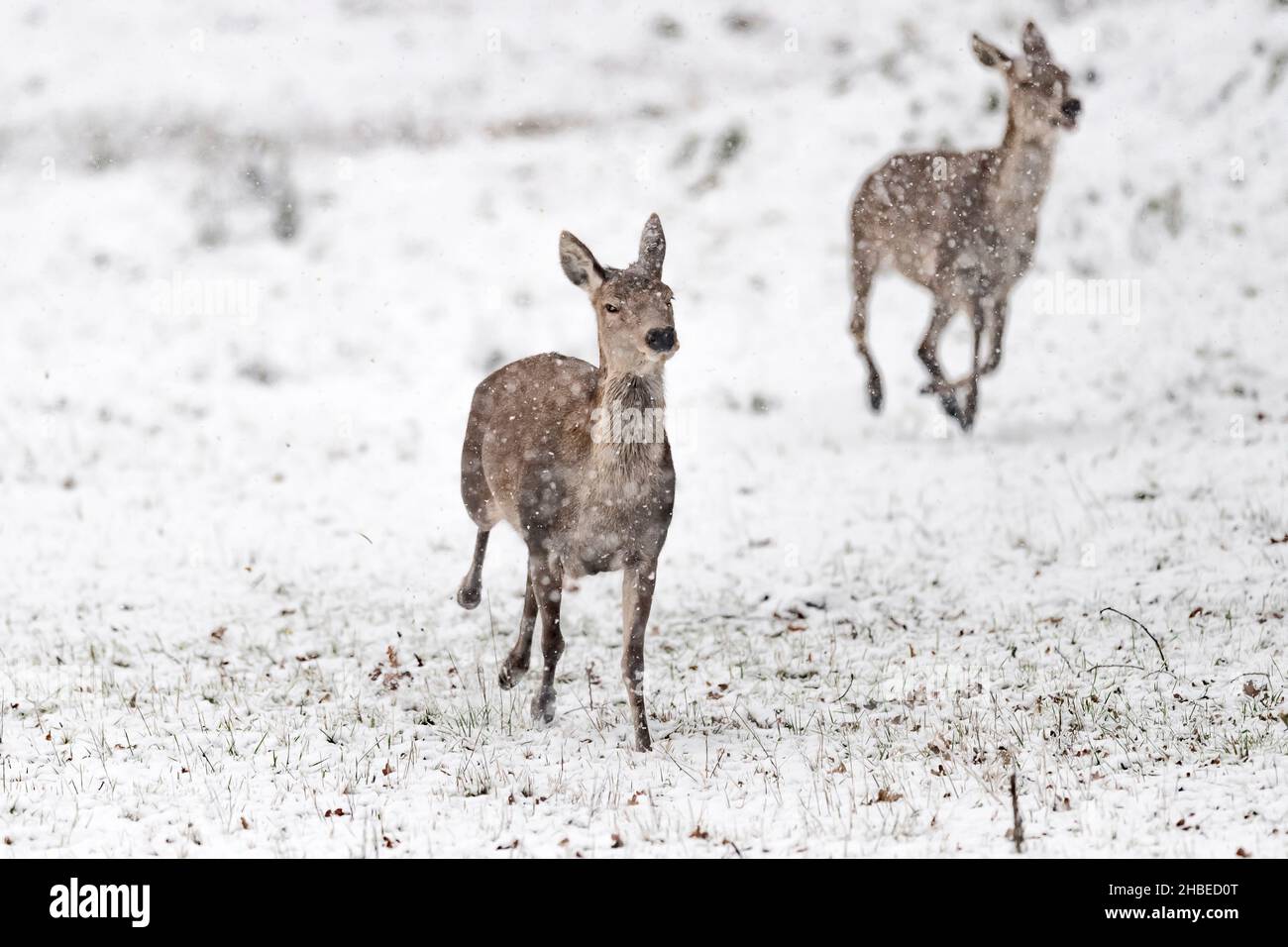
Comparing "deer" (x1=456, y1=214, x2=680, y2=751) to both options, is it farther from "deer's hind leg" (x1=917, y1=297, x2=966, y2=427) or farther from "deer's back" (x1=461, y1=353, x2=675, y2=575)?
"deer's hind leg" (x1=917, y1=297, x2=966, y2=427)

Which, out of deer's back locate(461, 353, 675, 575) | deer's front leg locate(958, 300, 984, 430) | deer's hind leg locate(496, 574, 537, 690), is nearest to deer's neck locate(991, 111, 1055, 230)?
deer's front leg locate(958, 300, 984, 430)

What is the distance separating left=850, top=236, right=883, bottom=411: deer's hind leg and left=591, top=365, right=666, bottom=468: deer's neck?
23.2 ft

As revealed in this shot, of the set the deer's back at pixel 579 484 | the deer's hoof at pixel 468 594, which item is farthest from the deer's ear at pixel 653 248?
the deer's hoof at pixel 468 594

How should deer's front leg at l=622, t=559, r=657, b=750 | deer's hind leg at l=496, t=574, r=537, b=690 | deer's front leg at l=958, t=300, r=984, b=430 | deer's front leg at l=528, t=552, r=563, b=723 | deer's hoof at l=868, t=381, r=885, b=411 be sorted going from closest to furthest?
deer's front leg at l=622, t=559, r=657, b=750, deer's front leg at l=528, t=552, r=563, b=723, deer's hind leg at l=496, t=574, r=537, b=690, deer's front leg at l=958, t=300, r=984, b=430, deer's hoof at l=868, t=381, r=885, b=411

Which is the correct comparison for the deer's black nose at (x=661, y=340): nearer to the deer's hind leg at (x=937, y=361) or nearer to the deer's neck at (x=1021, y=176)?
the deer's hind leg at (x=937, y=361)

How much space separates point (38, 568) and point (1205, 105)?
15.8 m

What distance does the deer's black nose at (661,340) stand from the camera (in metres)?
6.18

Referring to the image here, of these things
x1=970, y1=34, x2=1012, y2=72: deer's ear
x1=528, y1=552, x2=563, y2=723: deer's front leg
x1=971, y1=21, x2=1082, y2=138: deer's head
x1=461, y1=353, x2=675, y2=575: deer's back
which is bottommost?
x1=528, y1=552, x2=563, y2=723: deer's front leg

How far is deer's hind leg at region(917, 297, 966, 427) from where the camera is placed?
1288cm

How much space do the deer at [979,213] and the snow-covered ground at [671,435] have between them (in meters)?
1.01

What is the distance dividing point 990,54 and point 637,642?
303 inches

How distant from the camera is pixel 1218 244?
56.2ft
